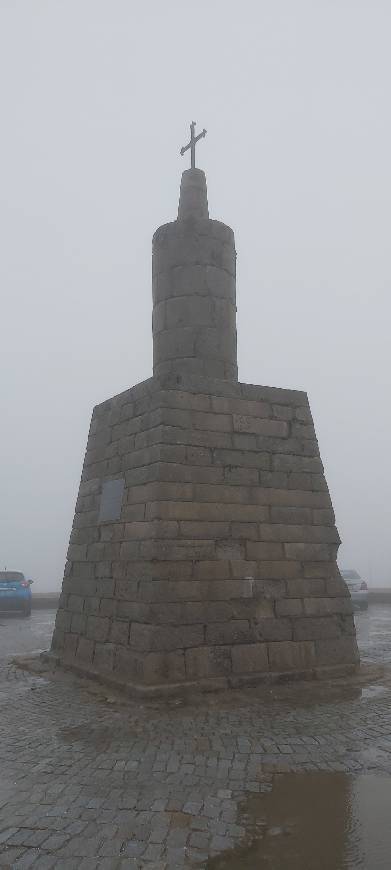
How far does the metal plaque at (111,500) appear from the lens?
790 cm

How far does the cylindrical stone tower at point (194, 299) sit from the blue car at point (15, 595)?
1152cm

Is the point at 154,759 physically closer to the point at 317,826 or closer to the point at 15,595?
the point at 317,826

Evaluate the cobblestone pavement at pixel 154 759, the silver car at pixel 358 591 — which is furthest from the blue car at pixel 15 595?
the cobblestone pavement at pixel 154 759

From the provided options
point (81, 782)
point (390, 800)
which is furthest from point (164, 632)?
point (390, 800)

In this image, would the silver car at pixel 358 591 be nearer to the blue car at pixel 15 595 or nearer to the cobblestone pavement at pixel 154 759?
the blue car at pixel 15 595

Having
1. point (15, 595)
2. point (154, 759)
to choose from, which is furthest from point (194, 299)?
point (15, 595)

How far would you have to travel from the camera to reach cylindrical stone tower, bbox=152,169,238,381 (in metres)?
8.30

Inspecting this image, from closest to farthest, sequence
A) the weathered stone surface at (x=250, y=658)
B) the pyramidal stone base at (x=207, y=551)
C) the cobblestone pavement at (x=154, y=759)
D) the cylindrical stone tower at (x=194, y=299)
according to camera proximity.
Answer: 1. the cobblestone pavement at (x=154, y=759)
2. the pyramidal stone base at (x=207, y=551)
3. the weathered stone surface at (x=250, y=658)
4. the cylindrical stone tower at (x=194, y=299)

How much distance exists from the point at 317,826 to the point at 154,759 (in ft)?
4.66

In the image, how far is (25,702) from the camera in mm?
6336

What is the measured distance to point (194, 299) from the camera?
8383 mm

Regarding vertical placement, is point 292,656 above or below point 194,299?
below

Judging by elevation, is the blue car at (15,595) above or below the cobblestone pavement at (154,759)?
above

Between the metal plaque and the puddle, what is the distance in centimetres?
433
